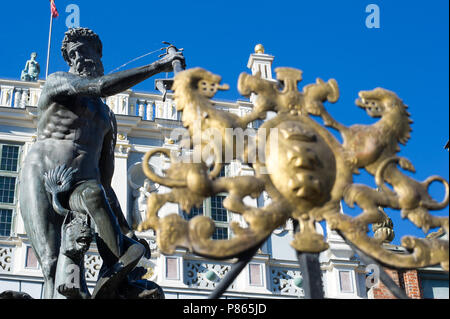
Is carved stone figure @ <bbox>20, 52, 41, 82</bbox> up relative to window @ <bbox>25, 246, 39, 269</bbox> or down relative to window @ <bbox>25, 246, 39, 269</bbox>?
up

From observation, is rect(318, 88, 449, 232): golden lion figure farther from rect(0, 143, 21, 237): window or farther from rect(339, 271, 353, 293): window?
rect(0, 143, 21, 237): window

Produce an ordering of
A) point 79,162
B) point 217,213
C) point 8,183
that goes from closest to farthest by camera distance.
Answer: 1. point 79,162
2. point 8,183
3. point 217,213

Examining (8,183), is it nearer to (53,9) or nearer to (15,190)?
(15,190)

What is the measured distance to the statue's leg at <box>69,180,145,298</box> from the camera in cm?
685

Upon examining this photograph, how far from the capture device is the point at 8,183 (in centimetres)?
2523

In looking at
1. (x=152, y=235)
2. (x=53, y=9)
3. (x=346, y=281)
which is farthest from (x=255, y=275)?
(x=53, y=9)

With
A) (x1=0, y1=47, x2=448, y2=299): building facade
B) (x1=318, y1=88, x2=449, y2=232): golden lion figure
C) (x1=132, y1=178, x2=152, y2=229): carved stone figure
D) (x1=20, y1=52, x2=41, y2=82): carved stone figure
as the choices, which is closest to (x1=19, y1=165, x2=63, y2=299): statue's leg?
(x1=318, y1=88, x2=449, y2=232): golden lion figure

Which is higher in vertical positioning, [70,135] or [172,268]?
[172,268]

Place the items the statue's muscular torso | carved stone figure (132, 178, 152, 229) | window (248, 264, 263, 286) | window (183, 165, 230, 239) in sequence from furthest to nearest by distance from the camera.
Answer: window (183, 165, 230, 239) < carved stone figure (132, 178, 152, 229) < window (248, 264, 263, 286) < the statue's muscular torso

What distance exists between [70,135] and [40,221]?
843 millimetres

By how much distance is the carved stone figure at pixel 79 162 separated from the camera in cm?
724

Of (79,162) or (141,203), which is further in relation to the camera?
(141,203)
